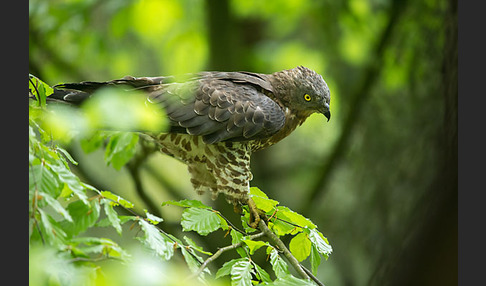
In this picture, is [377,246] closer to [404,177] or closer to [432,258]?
[404,177]

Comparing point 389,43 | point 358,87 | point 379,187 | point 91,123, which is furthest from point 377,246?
point 91,123

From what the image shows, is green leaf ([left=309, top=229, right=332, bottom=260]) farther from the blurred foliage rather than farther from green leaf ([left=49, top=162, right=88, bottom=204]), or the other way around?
the blurred foliage

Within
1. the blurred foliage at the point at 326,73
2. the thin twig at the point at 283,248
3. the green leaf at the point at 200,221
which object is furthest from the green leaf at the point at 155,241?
the blurred foliage at the point at 326,73

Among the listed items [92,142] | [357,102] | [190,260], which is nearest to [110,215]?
[190,260]

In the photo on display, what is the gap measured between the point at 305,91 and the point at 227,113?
38cm

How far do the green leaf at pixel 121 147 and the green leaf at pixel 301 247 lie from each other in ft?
2.88

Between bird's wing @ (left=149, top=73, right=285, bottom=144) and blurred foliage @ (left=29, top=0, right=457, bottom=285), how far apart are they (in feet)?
3.26

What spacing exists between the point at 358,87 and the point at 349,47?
26.5 inches

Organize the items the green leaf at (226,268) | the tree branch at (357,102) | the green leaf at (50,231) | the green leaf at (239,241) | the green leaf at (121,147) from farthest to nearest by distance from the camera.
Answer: the tree branch at (357,102), the green leaf at (121,147), the green leaf at (239,241), the green leaf at (226,268), the green leaf at (50,231)

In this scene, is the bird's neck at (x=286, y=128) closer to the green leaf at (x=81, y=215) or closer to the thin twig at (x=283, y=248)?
the thin twig at (x=283, y=248)

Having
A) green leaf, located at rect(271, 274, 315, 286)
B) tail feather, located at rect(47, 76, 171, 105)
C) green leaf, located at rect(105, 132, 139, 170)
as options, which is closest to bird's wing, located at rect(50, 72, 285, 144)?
tail feather, located at rect(47, 76, 171, 105)

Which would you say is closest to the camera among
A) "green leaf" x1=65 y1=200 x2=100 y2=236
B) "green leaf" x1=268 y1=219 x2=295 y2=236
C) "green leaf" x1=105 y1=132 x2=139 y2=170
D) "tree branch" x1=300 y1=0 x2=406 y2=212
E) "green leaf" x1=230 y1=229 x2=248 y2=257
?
"green leaf" x1=65 y1=200 x2=100 y2=236

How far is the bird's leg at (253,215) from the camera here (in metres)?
2.16

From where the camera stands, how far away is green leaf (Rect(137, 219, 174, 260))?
140 cm
